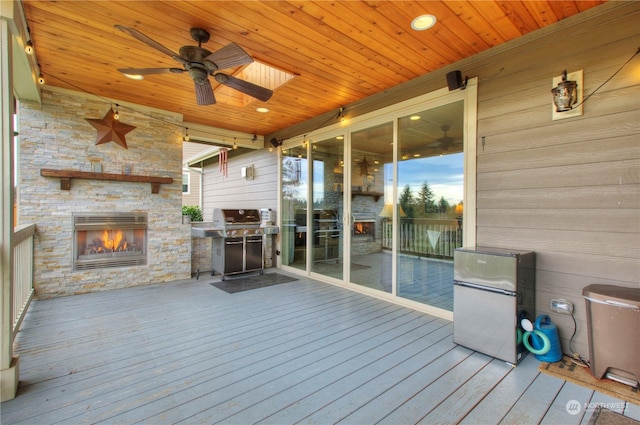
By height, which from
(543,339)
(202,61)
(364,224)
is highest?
(202,61)

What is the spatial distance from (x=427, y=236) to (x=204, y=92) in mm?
2896

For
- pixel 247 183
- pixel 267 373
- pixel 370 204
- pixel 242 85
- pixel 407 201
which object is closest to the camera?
pixel 267 373

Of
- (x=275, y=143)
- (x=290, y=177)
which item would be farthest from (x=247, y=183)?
(x=290, y=177)

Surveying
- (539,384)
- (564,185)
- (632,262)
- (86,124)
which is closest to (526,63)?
(564,185)

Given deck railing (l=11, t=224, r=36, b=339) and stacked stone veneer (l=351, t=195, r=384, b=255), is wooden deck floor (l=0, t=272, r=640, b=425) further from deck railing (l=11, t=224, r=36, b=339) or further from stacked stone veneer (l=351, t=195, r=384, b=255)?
stacked stone veneer (l=351, t=195, r=384, b=255)

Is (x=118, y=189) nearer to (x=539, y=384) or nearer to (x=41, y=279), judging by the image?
(x=41, y=279)

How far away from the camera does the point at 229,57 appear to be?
2434mm

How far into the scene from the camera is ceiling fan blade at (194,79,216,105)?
2.84m

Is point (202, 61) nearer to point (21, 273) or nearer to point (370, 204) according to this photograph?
point (370, 204)

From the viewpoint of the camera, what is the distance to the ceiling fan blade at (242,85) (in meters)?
2.80

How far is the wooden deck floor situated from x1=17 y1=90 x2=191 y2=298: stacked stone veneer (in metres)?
0.88

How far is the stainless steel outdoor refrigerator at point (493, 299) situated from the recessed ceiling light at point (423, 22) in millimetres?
1989

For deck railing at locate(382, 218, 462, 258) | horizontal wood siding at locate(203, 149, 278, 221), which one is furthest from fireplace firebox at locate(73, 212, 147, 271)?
deck railing at locate(382, 218, 462, 258)

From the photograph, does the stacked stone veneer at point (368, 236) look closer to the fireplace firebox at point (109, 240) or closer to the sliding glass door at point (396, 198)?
the sliding glass door at point (396, 198)
